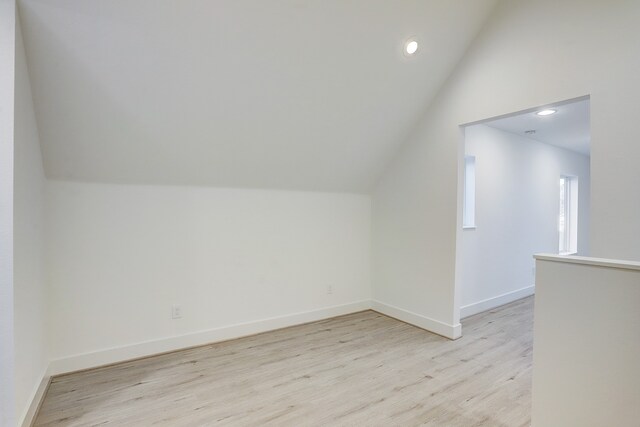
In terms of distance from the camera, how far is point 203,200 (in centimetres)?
299

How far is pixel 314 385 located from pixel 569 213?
6.02m

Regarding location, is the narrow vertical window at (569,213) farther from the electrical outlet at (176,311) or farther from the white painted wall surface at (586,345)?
the electrical outlet at (176,311)

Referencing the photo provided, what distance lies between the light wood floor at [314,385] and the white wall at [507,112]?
62 cm

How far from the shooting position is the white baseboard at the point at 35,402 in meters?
1.82

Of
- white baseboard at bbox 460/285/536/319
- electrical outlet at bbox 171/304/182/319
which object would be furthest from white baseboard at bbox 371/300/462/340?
electrical outlet at bbox 171/304/182/319

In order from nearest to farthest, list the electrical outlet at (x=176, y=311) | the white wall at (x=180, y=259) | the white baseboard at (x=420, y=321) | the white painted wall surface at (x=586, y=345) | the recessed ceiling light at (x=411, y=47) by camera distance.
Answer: the white painted wall surface at (x=586, y=345) → the white wall at (x=180, y=259) → the recessed ceiling light at (x=411, y=47) → the electrical outlet at (x=176, y=311) → the white baseboard at (x=420, y=321)

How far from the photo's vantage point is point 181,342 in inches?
113

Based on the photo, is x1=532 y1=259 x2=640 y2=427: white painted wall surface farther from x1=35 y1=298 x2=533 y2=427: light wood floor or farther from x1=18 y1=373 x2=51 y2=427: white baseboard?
x1=18 y1=373 x2=51 y2=427: white baseboard

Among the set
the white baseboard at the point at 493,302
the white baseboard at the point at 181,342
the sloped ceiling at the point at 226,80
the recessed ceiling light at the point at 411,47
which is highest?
the recessed ceiling light at the point at 411,47

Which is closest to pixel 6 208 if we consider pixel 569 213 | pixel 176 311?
pixel 176 311

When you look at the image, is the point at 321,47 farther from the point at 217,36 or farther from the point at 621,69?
the point at 621,69

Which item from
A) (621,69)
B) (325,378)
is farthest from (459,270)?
(621,69)

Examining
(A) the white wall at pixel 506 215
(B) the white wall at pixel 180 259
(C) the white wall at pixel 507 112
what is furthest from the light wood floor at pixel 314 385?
(A) the white wall at pixel 506 215

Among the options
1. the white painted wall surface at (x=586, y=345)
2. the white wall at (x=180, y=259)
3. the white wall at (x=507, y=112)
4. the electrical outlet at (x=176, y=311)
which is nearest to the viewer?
the white painted wall surface at (x=586, y=345)
